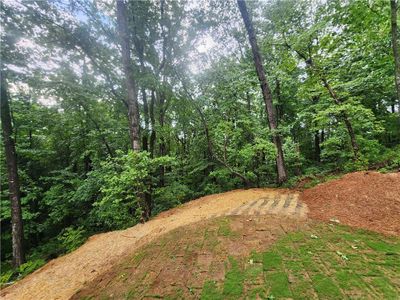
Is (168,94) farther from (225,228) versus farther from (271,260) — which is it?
(271,260)

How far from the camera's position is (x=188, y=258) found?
3.26 m

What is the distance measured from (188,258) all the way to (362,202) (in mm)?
3664

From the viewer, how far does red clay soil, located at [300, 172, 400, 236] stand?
384 centimetres

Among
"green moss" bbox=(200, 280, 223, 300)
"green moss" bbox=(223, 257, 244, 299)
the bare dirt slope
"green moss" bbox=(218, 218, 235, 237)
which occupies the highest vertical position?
"green moss" bbox=(218, 218, 235, 237)

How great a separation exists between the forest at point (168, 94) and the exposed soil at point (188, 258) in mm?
2729

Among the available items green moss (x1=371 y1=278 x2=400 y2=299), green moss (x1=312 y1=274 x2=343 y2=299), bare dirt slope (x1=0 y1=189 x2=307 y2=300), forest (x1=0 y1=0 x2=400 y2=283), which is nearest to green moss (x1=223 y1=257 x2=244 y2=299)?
green moss (x1=312 y1=274 x2=343 y2=299)

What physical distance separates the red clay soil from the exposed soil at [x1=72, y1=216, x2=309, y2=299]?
0.88m

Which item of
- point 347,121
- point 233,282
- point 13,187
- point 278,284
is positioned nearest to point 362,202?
point 278,284

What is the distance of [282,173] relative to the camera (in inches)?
327

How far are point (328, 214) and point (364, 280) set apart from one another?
81.7 inches

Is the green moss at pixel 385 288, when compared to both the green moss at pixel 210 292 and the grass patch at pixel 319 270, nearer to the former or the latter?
the grass patch at pixel 319 270

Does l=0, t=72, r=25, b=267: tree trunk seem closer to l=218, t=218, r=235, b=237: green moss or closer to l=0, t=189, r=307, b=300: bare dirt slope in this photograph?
l=0, t=189, r=307, b=300: bare dirt slope

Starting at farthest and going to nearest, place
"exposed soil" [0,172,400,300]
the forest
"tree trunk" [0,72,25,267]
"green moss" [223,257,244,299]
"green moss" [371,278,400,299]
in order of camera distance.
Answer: "tree trunk" [0,72,25,267] < the forest < "exposed soil" [0,172,400,300] < "green moss" [223,257,244,299] < "green moss" [371,278,400,299]

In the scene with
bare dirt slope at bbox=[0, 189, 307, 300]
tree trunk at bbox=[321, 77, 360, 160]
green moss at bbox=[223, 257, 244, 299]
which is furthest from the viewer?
tree trunk at bbox=[321, 77, 360, 160]
